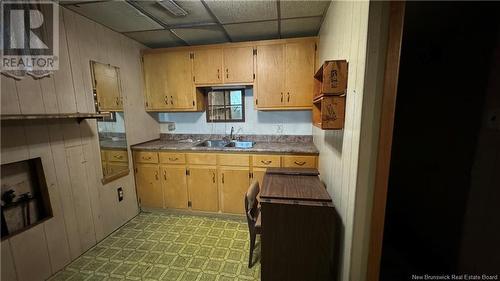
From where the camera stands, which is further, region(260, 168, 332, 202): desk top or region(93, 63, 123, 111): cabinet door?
region(93, 63, 123, 111): cabinet door

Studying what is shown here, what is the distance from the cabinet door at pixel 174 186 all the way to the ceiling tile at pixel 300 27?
219 centimetres

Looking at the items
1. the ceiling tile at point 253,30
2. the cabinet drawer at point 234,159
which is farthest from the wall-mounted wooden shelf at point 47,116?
the ceiling tile at point 253,30

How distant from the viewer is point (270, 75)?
2.69 m

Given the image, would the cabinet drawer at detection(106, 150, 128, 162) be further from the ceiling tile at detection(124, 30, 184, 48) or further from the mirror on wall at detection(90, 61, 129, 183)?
the ceiling tile at detection(124, 30, 184, 48)

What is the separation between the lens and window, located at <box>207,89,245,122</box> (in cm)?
312

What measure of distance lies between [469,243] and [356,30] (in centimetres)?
156

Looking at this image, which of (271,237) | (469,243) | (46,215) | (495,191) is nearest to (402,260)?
(469,243)

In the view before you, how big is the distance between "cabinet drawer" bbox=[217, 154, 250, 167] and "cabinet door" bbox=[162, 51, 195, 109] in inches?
36.6

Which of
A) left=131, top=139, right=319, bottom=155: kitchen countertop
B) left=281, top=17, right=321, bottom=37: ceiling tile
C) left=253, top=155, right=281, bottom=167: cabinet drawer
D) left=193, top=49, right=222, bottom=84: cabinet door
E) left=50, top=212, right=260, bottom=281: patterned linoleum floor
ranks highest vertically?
left=281, top=17, right=321, bottom=37: ceiling tile

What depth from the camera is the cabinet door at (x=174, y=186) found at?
274cm

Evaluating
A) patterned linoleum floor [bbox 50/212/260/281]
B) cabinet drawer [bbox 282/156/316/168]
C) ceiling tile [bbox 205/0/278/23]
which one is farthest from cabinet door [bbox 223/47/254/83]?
patterned linoleum floor [bbox 50/212/260/281]

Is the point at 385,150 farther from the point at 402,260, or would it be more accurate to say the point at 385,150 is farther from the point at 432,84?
the point at 402,260

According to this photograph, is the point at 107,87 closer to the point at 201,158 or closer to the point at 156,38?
the point at 156,38

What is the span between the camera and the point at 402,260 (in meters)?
1.56
